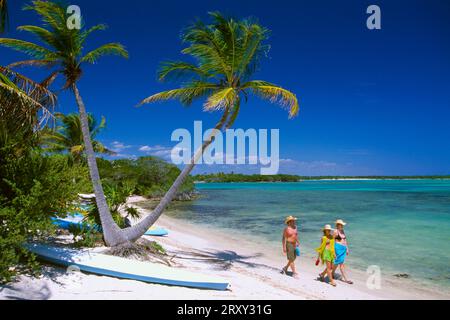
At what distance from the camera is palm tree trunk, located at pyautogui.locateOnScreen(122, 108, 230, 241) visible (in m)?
7.46

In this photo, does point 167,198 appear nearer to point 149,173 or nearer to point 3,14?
point 3,14

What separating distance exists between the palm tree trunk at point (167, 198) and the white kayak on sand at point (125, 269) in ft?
3.55

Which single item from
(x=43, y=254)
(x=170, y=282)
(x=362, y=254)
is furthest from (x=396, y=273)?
(x=43, y=254)

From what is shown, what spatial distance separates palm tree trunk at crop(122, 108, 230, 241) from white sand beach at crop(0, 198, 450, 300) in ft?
3.96

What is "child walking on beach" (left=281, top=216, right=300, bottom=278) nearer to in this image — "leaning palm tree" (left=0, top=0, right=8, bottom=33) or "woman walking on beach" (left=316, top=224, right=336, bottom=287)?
"woman walking on beach" (left=316, top=224, right=336, bottom=287)

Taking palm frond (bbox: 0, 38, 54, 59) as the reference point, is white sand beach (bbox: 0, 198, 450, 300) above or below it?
below

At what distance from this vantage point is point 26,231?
18.2 ft

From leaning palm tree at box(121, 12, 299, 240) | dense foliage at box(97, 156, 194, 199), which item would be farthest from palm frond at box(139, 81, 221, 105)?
dense foliage at box(97, 156, 194, 199)

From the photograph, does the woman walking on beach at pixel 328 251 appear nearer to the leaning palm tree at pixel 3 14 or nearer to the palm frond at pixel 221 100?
the palm frond at pixel 221 100

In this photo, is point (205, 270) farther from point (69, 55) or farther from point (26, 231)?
point (69, 55)

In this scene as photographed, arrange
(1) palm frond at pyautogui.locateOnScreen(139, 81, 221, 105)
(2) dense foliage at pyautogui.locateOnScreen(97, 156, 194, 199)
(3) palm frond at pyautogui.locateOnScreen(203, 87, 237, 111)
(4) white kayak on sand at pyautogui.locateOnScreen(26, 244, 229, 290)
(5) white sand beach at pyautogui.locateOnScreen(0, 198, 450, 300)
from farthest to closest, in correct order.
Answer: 1. (2) dense foliage at pyautogui.locateOnScreen(97, 156, 194, 199)
2. (1) palm frond at pyautogui.locateOnScreen(139, 81, 221, 105)
3. (3) palm frond at pyautogui.locateOnScreen(203, 87, 237, 111)
4. (4) white kayak on sand at pyautogui.locateOnScreen(26, 244, 229, 290)
5. (5) white sand beach at pyautogui.locateOnScreen(0, 198, 450, 300)

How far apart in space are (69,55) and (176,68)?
2494 millimetres

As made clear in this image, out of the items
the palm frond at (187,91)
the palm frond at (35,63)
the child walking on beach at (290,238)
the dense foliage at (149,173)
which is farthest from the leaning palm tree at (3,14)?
the dense foliage at (149,173)

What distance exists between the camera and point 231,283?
6406 millimetres
